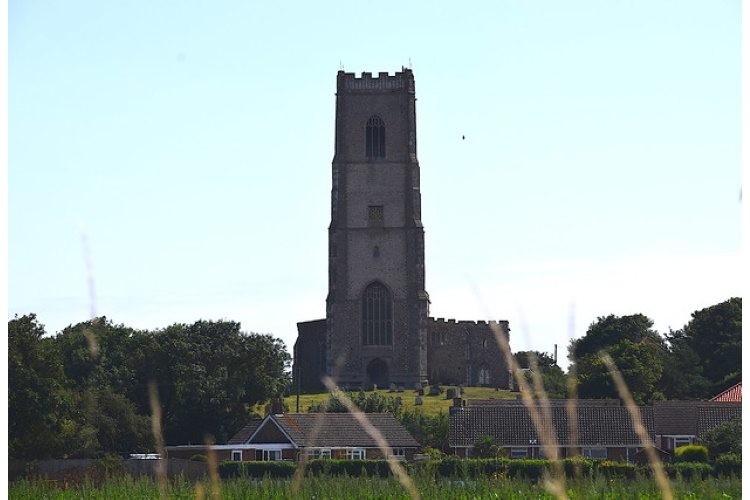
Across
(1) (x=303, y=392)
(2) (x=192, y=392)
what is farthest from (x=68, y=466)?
(1) (x=303, y=392)

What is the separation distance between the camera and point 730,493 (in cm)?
2197

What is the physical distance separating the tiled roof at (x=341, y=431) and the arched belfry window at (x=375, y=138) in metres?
42.9

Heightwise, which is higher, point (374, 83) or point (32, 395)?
point (374, 83)

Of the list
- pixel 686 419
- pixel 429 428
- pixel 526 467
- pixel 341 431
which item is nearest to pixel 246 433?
pixel 341 431

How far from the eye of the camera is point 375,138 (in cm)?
9831

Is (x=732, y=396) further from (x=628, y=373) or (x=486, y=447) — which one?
(x=486, y=447)

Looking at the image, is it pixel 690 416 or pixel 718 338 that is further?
pixel 718 338

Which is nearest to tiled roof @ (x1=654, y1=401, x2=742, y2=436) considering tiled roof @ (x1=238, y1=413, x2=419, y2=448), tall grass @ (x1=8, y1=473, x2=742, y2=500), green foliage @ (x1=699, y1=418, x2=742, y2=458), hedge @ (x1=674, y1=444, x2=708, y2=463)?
green foliage @ (x1=699, y1=418, x2=742, y2=458)

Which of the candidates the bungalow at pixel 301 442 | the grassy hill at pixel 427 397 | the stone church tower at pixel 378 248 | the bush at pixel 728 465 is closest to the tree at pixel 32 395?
the bungalow at pixel 301 442

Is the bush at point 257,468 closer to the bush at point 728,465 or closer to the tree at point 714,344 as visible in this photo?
the bush at point 728,465

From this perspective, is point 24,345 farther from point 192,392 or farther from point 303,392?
point 303,392

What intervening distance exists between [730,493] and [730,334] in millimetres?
67560

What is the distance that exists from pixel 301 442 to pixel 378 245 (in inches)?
1731

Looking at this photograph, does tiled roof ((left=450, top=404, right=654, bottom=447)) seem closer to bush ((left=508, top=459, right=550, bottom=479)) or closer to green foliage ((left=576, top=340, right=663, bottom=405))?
bush ((left=508, top=459, right=550, bottom=479))
